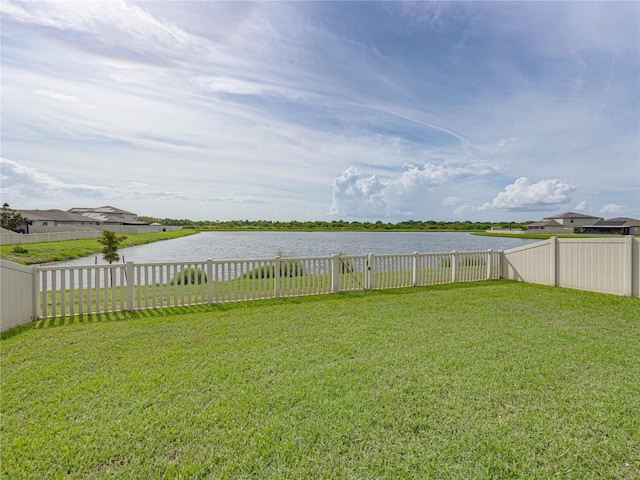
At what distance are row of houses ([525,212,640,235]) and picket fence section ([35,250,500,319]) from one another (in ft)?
97.5

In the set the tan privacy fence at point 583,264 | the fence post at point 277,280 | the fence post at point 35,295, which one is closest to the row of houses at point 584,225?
the tan privacy fence at point 583,264

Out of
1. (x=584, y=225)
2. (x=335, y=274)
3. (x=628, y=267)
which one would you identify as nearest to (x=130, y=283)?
(x=335, y=274)

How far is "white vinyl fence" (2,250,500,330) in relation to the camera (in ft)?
14.6

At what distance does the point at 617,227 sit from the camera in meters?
28.0

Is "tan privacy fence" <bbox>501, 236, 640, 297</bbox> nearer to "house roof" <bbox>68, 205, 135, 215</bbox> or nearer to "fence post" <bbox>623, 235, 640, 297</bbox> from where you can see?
"fence post" <bbox>623, 235, 640, 297</bbox>

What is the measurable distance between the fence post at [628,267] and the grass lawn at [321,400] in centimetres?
281

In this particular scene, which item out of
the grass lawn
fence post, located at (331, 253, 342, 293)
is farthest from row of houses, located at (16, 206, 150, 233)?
the grass lawn

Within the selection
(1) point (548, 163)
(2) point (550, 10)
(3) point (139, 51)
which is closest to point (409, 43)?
(2) point (550, 10)

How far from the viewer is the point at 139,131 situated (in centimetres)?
897

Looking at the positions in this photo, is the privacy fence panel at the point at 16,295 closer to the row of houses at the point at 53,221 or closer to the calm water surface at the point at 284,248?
the calm water surface at the point at 284,248

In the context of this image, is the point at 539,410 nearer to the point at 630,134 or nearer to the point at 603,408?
the point at 603,408

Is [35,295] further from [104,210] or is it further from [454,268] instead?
[104,210]

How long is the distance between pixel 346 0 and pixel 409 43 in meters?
2.71

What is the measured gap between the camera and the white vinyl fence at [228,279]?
14.6 feet
